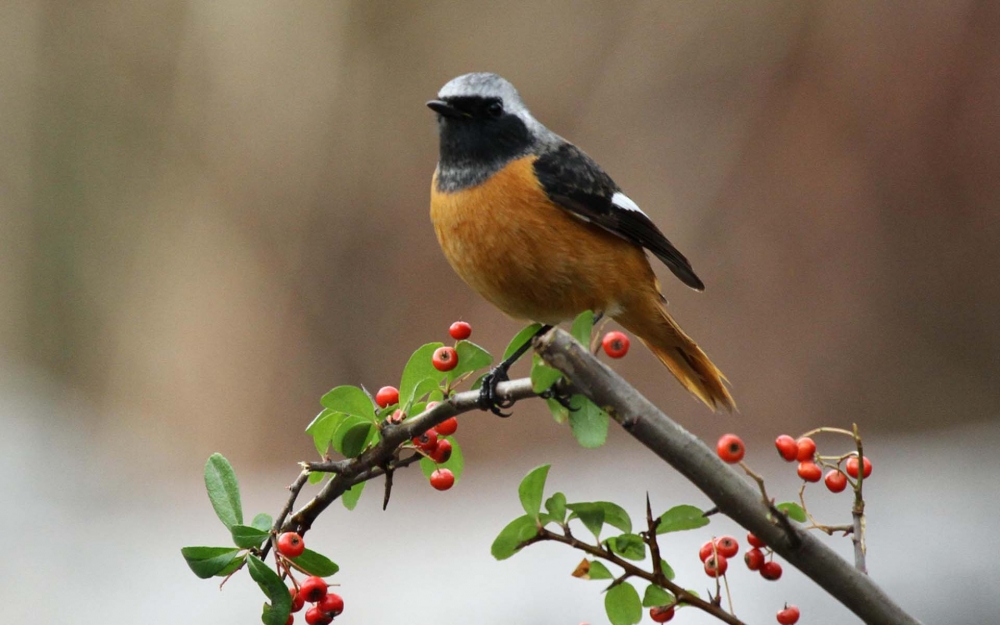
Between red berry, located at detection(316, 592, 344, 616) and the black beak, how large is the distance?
1716 mm

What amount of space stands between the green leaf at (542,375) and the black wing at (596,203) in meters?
1.52

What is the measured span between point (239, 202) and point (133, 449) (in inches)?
76.9

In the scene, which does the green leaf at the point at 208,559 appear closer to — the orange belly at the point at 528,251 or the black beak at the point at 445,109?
the orange belly at the point at 528,251

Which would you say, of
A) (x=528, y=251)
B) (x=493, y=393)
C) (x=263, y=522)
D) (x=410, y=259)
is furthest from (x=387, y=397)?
(x=410, y=259)

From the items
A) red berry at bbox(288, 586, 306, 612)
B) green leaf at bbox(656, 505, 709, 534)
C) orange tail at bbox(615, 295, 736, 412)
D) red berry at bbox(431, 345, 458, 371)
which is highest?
orange tail at bbox(615, 295, 736, 412)

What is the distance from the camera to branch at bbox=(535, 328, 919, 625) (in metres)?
1.17

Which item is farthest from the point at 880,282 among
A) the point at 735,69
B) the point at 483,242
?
the point at 483,242

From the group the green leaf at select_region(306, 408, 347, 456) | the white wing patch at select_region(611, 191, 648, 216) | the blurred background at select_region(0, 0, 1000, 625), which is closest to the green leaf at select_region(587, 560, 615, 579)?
the green leaf at select_region(306, 408, 347, 456)

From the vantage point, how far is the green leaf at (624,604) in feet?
4.82

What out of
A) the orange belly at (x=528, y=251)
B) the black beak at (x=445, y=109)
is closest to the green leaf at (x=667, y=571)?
the orange belly at (x=528, y=251)

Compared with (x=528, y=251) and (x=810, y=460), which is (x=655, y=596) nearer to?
(x=810, y=460)

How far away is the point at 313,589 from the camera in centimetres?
157

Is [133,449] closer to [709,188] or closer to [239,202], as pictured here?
[239,202]

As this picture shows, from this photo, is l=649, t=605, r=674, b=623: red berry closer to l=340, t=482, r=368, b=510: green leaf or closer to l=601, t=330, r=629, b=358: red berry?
l=601, t=330, r=629, b=358: red berry
